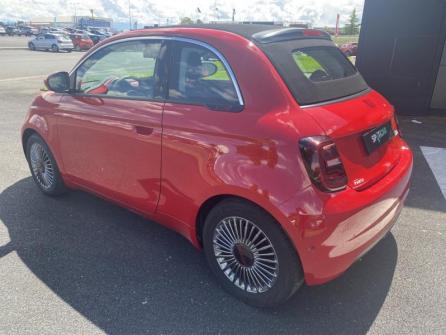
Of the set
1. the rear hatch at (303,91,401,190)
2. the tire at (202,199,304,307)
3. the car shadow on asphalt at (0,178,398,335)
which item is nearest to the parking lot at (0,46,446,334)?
the car shadow on asphalt at (0,178,398,335)

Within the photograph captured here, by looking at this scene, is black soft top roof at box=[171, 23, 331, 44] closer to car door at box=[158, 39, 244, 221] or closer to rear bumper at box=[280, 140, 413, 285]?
car door at box=[158, 39, 244, 221]

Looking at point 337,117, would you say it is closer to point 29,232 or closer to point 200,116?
point 200,116

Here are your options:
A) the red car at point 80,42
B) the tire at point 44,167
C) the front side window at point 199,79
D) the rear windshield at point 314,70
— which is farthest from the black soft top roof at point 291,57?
the red car at point 80,42

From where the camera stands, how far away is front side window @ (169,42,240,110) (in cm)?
253

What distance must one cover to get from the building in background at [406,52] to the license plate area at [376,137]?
19.9 ft

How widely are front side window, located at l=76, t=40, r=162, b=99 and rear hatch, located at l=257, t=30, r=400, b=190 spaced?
0.91m

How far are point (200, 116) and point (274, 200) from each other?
2.54 ft

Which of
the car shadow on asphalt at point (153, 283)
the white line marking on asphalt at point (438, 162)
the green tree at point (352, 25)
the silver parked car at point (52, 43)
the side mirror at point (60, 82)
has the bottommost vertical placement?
the green tree at point (352, 25)

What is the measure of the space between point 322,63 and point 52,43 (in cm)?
3405

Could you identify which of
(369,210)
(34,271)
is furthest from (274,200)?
(34,271)

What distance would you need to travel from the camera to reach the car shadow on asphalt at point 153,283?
8.22ft

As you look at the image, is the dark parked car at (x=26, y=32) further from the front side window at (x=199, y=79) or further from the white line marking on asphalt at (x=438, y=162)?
the front side window at (x=199, y=79)

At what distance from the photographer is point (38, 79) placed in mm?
14305

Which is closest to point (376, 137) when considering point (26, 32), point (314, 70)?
point (314, 70)
